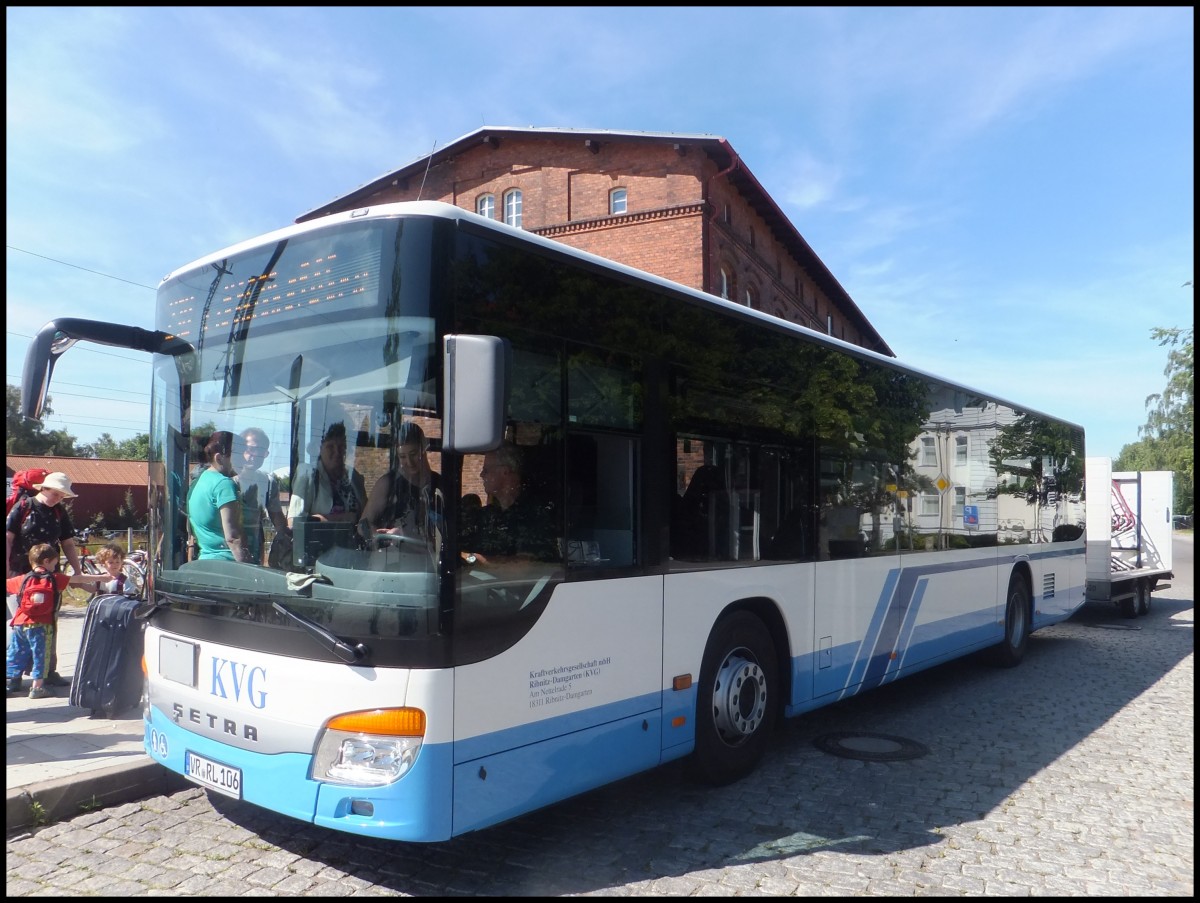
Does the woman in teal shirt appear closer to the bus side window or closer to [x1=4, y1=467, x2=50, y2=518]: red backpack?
the bus side window

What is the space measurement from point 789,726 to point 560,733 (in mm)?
3775

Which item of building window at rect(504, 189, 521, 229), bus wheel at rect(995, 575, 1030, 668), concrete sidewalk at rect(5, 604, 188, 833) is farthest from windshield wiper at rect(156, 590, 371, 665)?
building window at rect(504, 189, 521, 229)

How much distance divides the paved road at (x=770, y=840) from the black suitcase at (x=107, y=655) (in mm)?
Result: 1617

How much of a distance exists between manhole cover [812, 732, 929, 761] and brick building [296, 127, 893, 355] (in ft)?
66.3

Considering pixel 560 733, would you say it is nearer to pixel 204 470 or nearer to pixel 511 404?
pixel 511 404

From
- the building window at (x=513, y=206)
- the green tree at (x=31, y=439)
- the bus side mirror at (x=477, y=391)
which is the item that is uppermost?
the building window at (x=513, y=206)

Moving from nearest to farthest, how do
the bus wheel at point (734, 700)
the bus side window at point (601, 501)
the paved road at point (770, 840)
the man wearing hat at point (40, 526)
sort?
the paved road at point (770, 840) → the bus side window at point (601, 501) → the bus wheel at point (734, 700) → the man wearing hat at point (40, 526)

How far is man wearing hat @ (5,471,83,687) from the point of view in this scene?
283 inches

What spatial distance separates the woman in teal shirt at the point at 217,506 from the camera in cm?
430

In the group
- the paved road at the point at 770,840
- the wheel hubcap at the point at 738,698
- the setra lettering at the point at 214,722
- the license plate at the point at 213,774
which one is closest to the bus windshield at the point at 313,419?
the setra lettering at the point at 214,722

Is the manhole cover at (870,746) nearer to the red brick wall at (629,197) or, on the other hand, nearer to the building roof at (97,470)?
the red brick wall at (629,197)

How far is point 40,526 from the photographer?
7227 mm

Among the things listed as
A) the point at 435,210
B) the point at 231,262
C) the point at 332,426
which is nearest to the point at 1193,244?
the point at 435,210

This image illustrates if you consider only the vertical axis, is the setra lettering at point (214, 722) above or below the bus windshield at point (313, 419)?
below
